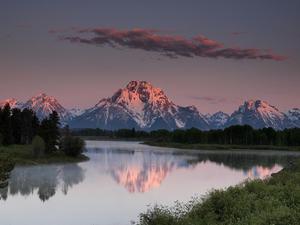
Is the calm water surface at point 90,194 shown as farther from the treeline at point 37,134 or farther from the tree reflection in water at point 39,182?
the treeline at point 37,134

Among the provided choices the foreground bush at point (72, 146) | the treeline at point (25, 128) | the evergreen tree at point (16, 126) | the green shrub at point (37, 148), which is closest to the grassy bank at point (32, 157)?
the green shrub at point (37, 148)

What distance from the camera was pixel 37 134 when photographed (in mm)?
132625

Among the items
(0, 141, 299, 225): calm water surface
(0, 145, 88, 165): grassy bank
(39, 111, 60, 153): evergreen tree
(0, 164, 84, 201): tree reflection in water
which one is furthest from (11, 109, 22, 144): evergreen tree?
(0, 141, 299, 225): calm water surface

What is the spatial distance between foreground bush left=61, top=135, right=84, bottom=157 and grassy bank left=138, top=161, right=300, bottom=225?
88169 millimetres

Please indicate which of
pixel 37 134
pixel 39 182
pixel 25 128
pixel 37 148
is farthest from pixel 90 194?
pixel 25 128

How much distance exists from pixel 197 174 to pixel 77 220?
47.2 metres

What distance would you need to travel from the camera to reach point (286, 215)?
26062 mm

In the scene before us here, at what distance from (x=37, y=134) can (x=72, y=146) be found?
50.4ft

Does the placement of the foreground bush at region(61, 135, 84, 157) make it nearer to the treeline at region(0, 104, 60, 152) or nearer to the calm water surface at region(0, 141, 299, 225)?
the treeline at region(0, 104, 60, 152)

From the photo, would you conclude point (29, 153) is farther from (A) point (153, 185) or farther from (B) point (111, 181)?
(A) point (153, 185)

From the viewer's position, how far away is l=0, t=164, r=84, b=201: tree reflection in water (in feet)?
194

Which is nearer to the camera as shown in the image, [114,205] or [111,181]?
[114,205]

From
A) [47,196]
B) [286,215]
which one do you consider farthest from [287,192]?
[47,196]

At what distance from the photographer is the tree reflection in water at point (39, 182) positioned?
59203 millimetres
